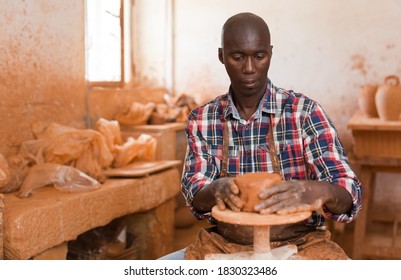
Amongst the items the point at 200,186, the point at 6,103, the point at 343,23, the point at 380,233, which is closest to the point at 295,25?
the point at 343,23

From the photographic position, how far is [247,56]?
2.07m

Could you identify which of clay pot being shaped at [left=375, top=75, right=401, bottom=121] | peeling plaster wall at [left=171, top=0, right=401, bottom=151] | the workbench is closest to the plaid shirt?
the workbench

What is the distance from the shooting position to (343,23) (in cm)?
439

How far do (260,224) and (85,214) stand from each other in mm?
2005

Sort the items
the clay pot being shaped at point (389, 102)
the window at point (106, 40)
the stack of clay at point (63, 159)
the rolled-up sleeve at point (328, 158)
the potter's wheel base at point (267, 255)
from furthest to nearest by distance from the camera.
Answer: the window at point (106, 40)
the clay pot being shaped at point (389, 102)
the stack of clay at point (63, 159)
the rolled-up sleeve at point (328, 158)
the potter's wheel base at point (267, 255)

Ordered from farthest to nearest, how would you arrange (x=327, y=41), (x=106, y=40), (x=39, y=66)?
1. (x=106, y=40)
2. (x=327, y=41)
3. (x=39, y=66)

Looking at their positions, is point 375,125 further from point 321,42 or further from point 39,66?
point 39,66

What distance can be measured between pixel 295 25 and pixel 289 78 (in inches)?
17.3

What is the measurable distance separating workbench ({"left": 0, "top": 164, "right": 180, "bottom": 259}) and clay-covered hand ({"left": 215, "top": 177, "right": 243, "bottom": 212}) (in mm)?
1392

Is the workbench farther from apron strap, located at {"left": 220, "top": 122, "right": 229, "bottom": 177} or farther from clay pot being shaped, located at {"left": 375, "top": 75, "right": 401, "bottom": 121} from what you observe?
clay pot being shaped, located at {"left": 375, "top": 75, "right": 401, "bottom": 121}

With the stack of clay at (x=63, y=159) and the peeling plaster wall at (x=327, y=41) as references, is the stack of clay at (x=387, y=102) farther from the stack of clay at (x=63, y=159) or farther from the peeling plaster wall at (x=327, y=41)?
the stack of clay at (x=63, y=159)

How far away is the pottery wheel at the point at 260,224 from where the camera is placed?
1657 mm

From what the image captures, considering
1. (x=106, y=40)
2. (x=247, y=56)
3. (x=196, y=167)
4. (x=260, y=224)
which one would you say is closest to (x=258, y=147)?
(x=196, y=167)

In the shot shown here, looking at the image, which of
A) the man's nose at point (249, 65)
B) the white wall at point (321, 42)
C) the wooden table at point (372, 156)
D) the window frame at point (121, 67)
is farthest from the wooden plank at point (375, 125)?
the window frame at point (121, 67)
